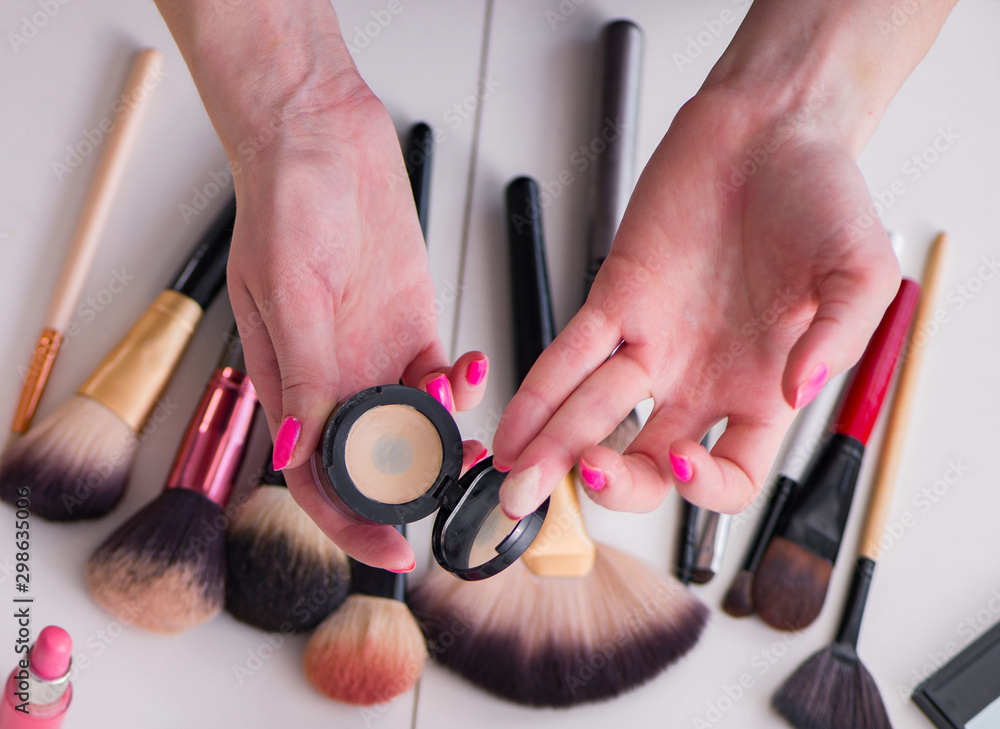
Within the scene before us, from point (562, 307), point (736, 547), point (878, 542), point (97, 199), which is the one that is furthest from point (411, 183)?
point (878, 542)

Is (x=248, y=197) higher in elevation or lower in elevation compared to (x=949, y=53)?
lower

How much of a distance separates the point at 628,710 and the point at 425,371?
1.46 ft

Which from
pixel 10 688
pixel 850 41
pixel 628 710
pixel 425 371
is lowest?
pixel 10 688

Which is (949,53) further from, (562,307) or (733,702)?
(733,702)

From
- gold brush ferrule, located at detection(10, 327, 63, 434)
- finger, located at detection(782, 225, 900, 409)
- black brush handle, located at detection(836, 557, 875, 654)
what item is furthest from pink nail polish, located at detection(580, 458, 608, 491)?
gold brush ferrule, located at detection(10, 327, 63, 434)

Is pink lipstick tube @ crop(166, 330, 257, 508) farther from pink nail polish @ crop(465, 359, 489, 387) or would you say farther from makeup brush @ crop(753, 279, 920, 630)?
makeup brush @ crop(753, 279, 920, 630)

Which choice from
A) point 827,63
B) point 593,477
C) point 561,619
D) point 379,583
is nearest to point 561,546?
point 561,619

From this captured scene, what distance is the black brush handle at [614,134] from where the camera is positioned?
996 mm

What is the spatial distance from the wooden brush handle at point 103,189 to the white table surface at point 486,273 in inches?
0.9

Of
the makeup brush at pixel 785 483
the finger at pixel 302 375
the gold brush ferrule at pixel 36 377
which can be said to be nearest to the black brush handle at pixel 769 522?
the makeup brush at pixel 785 483

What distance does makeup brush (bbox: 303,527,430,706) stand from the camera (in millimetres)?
815

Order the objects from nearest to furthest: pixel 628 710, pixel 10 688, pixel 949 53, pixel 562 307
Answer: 1. pixel 10 688
2. pixel 628 710
3. pixel 562 307
4. pixel 949 53

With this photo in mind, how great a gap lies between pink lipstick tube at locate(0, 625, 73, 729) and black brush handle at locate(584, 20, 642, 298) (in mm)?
678

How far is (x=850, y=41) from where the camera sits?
76 cm
